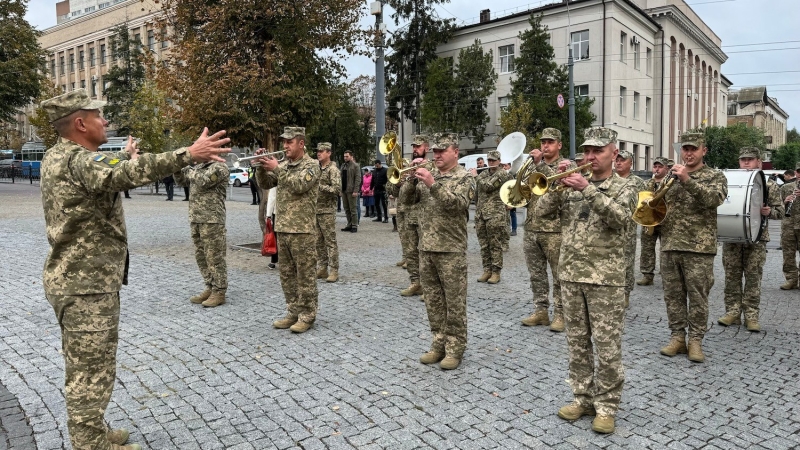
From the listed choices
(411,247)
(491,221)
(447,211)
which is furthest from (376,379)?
(491,221)

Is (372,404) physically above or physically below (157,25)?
below

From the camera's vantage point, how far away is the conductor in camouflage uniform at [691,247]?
19.1 feet

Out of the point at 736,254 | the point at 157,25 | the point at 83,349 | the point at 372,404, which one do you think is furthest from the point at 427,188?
the point at 157,25

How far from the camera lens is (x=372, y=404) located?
15.5 feet

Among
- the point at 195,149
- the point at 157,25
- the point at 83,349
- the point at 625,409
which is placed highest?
the point at 157,25

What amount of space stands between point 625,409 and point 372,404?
2.05m

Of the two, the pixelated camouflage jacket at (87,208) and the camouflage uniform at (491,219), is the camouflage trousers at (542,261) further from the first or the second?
the pixelated camouflage jacket at (87,208)

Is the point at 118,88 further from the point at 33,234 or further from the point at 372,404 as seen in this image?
the point at 372,404

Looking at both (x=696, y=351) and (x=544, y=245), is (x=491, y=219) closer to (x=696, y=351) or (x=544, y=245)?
(x=544, y=245)

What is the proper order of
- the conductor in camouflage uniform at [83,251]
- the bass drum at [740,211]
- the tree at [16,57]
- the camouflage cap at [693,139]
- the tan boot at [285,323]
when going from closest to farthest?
1. the conductor in camouflage uniform at [83,251]
2. the camouflage cap at [693,139]
3. the bass drum at [740,211]
4. the tan boot at [285,323]
5. the tree at [16,57]

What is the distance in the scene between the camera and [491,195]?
1028 centimetres

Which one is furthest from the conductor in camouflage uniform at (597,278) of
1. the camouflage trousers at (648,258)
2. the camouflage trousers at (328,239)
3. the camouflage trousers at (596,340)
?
the camouflage trousers at (648,258)

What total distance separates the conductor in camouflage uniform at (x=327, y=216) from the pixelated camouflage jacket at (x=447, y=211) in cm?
410

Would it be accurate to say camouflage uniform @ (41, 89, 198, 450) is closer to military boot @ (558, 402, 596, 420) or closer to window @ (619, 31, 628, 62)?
military boot @ (558, 402, 596, 420)
